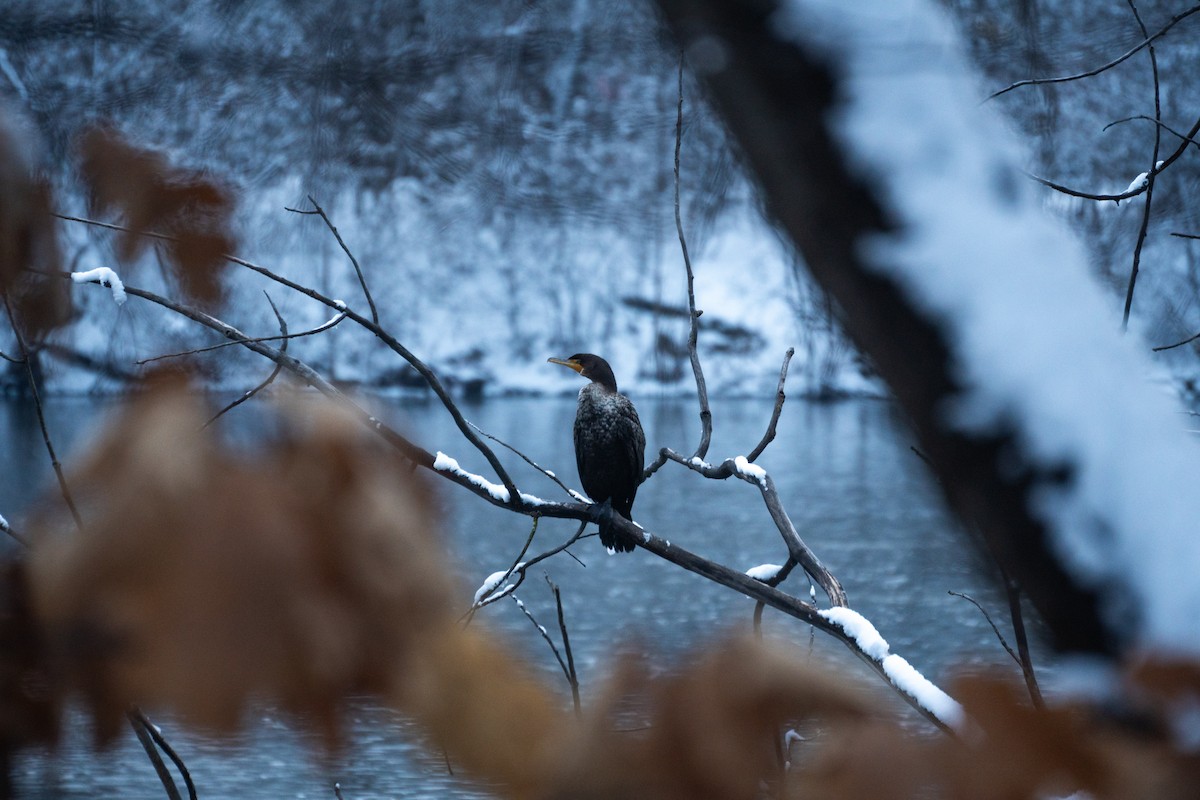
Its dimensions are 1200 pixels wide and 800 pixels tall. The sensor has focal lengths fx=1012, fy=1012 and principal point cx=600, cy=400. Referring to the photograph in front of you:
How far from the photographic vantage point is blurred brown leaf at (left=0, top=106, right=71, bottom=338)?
383 mm

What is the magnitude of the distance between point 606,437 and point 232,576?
4.20m

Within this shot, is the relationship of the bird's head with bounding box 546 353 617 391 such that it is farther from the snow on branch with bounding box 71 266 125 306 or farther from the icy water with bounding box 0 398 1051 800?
the snow on branch with bounding box 71 266 125 306

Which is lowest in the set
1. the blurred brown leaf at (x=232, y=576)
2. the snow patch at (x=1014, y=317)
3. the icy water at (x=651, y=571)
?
the icy water at (x=651, y=571)

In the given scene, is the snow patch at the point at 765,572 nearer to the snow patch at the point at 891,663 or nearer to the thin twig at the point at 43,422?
the snow patch at the point at 891,663

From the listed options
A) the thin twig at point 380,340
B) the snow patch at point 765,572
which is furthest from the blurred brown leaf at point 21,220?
the snow patch at point 765,572

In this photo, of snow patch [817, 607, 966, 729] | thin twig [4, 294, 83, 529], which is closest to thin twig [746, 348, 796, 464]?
snow patch [817, 607, 966, 729]

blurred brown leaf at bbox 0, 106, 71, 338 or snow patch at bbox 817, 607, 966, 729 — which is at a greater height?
blurred brown leaf at bbox 0, 106, 71, 338

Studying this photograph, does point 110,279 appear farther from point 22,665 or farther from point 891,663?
point 891,663

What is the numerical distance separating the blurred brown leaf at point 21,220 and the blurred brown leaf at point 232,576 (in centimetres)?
11

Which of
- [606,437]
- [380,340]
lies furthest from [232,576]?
[606,437]

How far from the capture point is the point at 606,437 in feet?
14.7

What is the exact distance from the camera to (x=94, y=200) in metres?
0.40

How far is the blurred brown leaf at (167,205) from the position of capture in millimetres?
387

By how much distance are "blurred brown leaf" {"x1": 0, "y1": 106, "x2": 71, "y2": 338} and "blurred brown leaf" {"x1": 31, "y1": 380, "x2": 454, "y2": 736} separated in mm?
109
